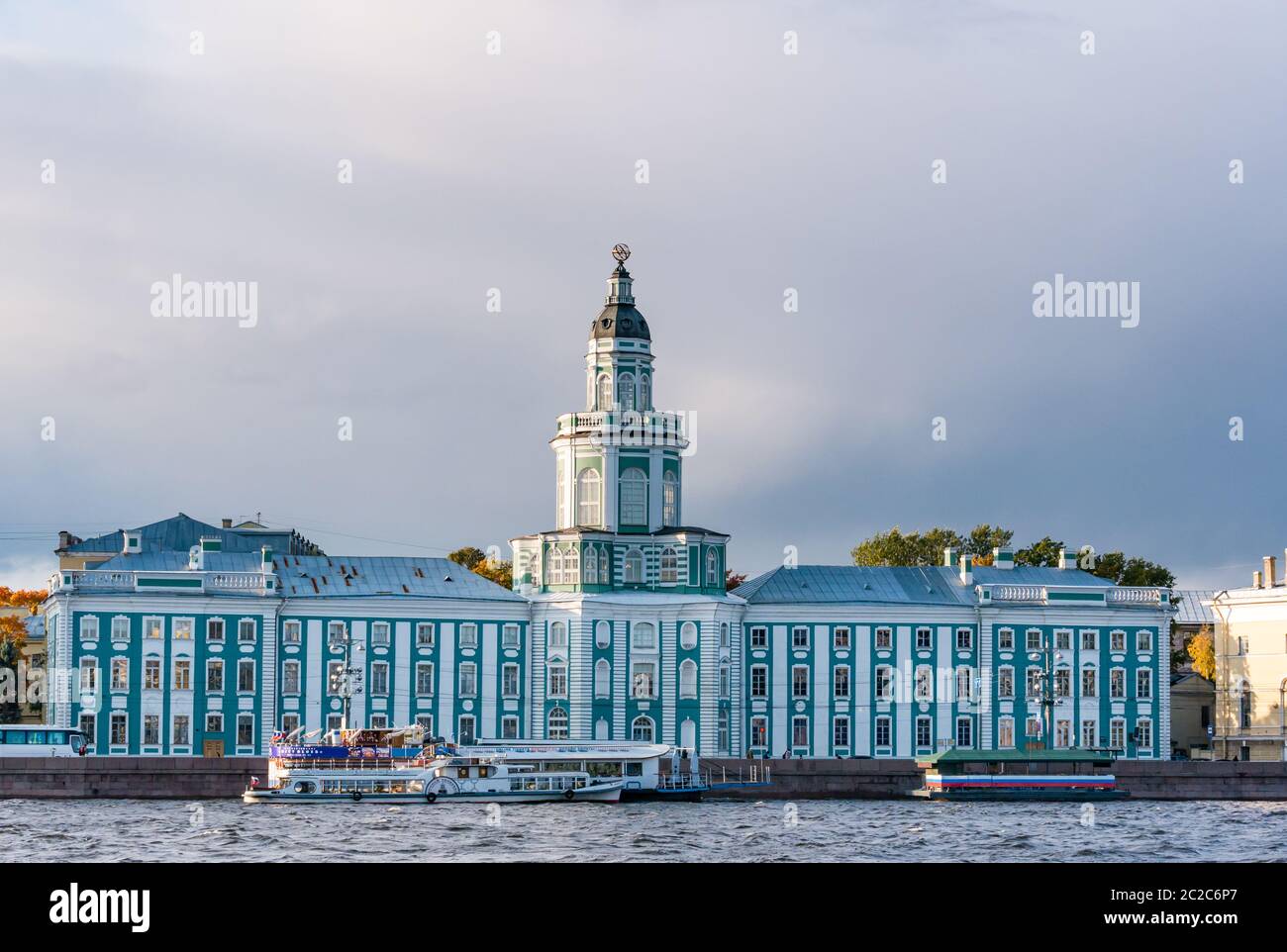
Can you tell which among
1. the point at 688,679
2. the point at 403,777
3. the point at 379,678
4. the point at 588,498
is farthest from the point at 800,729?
the point at 403,777

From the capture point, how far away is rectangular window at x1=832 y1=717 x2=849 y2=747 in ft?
313

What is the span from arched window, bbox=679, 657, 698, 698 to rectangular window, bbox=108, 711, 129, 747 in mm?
23107

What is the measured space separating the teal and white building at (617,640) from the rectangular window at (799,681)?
0.47 feet

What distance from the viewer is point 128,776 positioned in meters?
79.6

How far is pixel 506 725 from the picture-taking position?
93.4 metres

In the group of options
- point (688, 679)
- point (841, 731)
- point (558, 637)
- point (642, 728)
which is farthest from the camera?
point (841, 731)

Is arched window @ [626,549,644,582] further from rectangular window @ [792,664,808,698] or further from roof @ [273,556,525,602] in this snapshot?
rectangular window @ [792,664,808,698]

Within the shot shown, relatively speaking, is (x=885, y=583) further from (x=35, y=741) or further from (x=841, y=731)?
(x=35, y=741)

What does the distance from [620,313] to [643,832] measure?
4120cm

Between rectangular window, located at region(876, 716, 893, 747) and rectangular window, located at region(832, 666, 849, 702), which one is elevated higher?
rectangular window, located at region(832, 666, 849, 702)

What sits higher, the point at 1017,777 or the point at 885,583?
the point at 885,583

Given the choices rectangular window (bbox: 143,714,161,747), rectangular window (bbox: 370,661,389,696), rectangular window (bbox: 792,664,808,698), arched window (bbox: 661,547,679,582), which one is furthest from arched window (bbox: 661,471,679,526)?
rectangular window (bbox: 143,714,161,747)

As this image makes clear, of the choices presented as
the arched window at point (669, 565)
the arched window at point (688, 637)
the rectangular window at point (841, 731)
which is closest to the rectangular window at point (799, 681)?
the rectangular window at point (841, 731)

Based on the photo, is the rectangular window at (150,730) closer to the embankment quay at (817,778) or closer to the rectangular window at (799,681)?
the embankment quay at (817,778)
